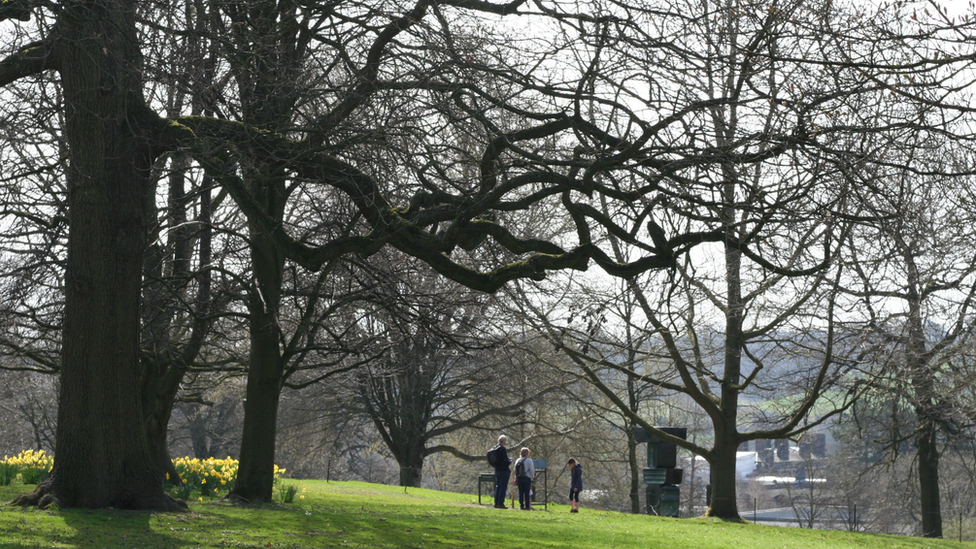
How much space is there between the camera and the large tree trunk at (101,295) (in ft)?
29.1

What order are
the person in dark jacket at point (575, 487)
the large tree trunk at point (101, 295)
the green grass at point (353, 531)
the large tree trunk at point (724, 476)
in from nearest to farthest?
the green grass at point (353, 531) < the large tree trunk at point (101, 295) < the person in dark jacket at point (575, 487) < the large tree trunk at point (724, 476)

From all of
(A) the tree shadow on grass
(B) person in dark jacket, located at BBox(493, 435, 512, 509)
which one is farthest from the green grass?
(B) person in dark jacket, located at BBox(493, 435, 512, 509)

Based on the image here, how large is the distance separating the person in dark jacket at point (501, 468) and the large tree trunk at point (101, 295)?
925 cm

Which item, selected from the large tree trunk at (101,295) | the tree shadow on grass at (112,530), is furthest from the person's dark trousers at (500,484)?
the tree shadow on grass at (112,530)

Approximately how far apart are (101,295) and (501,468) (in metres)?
10.8

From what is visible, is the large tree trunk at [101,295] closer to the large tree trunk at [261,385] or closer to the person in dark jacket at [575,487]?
the large tree trunk at [261,385]

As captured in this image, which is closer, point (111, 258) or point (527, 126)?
point (111, 258)

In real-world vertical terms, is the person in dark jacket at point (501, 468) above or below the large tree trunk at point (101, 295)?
below

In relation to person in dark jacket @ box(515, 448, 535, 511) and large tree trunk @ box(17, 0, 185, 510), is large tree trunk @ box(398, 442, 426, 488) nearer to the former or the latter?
person in dark jacket @ box(515, 448, 535, 511)

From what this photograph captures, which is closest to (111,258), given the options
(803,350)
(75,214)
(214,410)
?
(75,214)

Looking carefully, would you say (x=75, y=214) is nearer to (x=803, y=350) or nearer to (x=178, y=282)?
(x=178, y=282)

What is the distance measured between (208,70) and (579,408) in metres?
23.2

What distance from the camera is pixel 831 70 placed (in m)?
6.45

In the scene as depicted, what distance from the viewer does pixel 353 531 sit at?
9.95 metres
